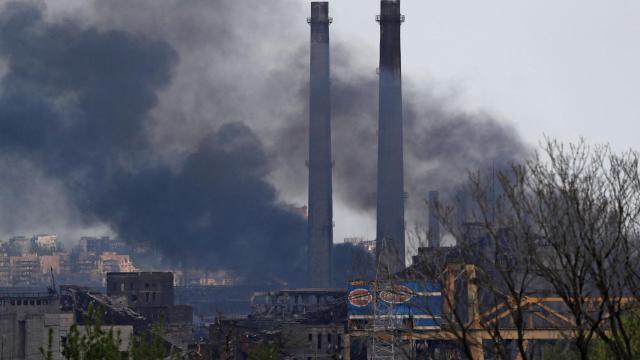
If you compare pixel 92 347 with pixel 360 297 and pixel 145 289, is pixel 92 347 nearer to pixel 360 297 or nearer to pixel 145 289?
pixel 360 297

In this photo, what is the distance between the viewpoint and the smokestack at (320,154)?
148125mm

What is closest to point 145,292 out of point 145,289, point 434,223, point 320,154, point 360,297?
point 145,289

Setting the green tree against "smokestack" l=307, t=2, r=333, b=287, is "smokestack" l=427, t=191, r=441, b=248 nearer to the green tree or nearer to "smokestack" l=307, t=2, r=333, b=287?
the green tree

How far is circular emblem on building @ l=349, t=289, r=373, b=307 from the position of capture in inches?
3346

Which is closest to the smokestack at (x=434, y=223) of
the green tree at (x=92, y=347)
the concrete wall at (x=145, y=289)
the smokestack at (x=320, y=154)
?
the green tree at (x=92, y=347)

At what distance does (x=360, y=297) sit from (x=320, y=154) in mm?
63492

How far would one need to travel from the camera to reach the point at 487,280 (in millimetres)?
32406

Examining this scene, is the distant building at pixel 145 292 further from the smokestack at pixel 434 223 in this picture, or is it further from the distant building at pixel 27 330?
the distant building at pixel 27 330

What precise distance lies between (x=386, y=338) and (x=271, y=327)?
41097mm

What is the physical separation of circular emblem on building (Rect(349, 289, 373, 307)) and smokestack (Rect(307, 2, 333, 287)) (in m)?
61.5

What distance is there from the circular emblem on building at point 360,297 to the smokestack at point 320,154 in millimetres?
61530

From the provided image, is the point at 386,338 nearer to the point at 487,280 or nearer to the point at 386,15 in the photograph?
the point at 487,280

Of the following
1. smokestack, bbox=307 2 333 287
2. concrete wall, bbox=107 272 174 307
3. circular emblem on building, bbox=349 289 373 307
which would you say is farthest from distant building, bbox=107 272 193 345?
circular emblem on building, bbox=349 289 373 307

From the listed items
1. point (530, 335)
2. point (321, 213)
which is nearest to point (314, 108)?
point (321, 213)
